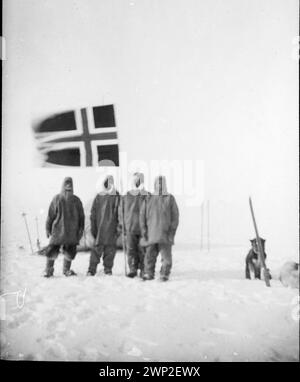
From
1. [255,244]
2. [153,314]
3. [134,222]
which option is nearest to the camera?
[153,314]

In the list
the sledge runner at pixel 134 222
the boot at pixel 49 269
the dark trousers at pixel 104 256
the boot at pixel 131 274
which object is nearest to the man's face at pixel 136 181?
the sledge runner at pixel 134 222

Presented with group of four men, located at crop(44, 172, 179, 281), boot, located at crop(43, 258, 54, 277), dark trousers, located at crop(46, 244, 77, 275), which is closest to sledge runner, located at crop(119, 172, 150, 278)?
group of four men, located at crop(44, 172, 179, 281)

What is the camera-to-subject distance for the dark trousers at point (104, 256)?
2523 millimetres

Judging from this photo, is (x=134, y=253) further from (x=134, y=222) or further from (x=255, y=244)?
(x=255, y=244)

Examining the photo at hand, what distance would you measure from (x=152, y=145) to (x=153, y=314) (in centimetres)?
113

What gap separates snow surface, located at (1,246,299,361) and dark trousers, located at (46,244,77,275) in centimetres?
4

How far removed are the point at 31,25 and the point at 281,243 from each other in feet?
7.47

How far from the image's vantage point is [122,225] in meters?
2.59

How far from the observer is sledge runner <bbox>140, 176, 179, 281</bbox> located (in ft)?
8.13

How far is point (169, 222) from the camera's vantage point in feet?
8.21

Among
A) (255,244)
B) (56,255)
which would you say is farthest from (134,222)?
(255,244)

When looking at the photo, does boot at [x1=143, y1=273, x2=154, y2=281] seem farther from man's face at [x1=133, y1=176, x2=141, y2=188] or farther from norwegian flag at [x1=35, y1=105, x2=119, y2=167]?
norwegian flag at [x1=35, y1=105, x2=119, y2=167]

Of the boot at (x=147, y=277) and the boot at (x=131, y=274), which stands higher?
the boot at (x=131, y=274)

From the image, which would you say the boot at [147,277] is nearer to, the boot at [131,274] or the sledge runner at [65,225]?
the boot at [131,274]
